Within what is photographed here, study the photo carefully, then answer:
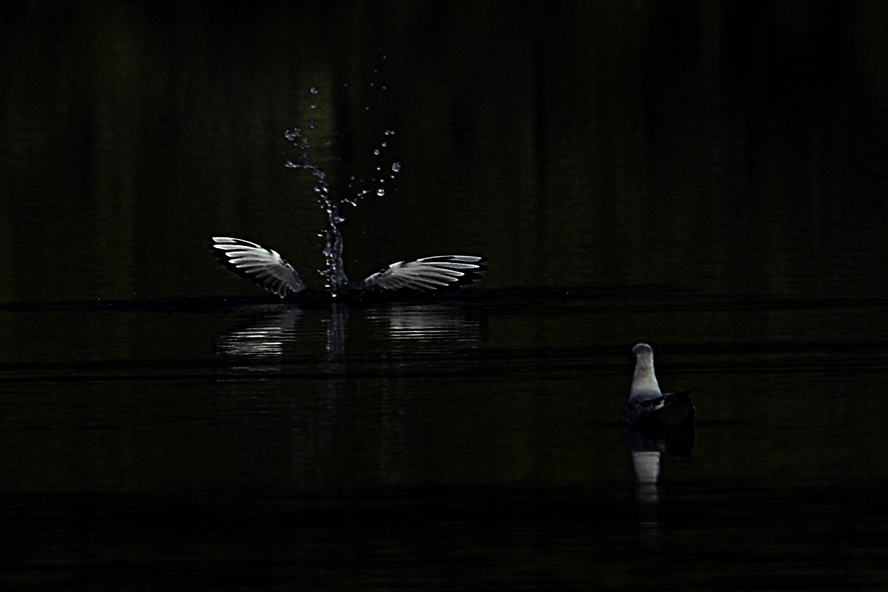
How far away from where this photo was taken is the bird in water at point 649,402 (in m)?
16.4

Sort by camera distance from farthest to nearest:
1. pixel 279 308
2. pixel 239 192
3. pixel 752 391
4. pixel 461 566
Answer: pixel 239 192, pixel 279 308, pixel 752 391, pixel 461 566

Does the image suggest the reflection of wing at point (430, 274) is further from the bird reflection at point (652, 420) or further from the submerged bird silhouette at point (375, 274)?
the bird reflection at point (652, 420)

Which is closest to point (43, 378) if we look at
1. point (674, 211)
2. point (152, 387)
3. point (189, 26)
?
point (152, 387)

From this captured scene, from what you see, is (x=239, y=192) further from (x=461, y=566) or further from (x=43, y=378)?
(x=461, y=566)

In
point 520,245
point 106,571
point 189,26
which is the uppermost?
point 189,26

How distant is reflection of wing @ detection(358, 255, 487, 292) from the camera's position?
931 inches

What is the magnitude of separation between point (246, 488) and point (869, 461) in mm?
3263

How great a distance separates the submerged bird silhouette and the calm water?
30cm

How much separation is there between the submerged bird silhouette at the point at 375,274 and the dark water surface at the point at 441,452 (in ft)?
3.00

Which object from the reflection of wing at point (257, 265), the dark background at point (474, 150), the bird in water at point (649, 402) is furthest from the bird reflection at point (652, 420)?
the reflection of wing at point (257, 265)

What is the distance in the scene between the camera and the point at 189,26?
301 ft

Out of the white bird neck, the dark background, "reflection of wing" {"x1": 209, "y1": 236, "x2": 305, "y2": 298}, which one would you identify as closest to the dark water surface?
the white bird neck

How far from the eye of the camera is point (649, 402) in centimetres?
1652

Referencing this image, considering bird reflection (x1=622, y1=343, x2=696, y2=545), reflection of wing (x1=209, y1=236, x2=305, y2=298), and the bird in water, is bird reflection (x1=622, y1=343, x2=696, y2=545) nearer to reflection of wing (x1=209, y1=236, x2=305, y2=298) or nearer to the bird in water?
the bird in water
